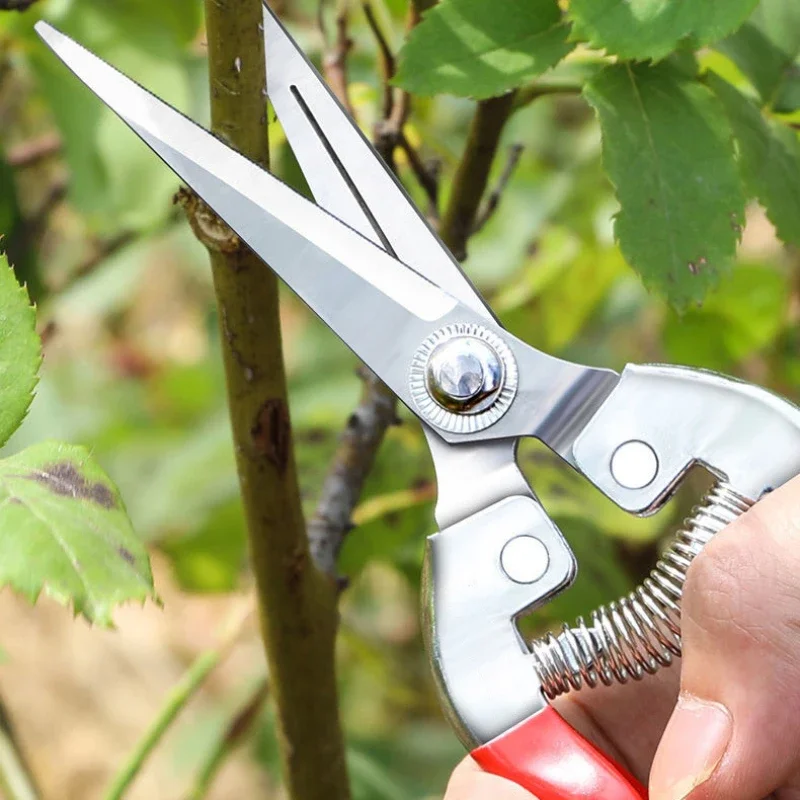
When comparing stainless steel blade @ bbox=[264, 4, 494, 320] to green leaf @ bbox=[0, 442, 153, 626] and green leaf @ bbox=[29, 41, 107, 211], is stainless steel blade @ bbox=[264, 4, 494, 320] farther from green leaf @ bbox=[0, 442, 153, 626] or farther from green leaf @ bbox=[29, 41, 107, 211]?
green leaf @ bbox=[29, 41, 107, 211]

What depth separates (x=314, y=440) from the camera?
40.3 inches

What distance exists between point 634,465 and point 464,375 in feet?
0.32

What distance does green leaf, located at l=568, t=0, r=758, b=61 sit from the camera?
498 mm

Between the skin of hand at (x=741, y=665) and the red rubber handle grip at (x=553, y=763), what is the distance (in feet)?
0.08

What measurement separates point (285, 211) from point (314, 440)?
502 mm

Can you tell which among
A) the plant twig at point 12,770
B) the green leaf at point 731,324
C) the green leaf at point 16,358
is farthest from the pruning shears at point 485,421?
the green leaf at point 731,324

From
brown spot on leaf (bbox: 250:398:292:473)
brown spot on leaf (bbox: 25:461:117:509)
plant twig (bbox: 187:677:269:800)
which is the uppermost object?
brown spot on leaf (bbox: 250:398:292:473)

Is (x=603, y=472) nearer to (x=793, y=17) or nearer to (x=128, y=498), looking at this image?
(x=793, y=17)

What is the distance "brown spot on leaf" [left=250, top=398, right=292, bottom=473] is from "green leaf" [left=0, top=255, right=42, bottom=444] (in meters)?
0.14

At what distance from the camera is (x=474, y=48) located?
1.81 ft

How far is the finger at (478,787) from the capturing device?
1.70 ft

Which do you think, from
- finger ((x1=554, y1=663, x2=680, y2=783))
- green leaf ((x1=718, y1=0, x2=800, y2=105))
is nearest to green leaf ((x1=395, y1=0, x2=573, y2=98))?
green leaf ((x1=718, y1=0, x2=800, y2=105))

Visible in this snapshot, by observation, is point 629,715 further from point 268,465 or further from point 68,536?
point 68,536

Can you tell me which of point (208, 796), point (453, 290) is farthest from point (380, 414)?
point (208, 796)
